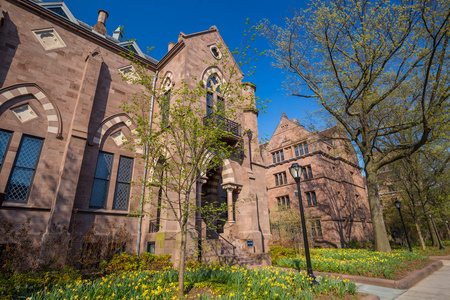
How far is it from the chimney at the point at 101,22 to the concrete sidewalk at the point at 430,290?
2131 centimetres

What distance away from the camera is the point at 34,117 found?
33.4 ft

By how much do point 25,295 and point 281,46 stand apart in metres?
17.2

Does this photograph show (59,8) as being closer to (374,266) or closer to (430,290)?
(374,266)

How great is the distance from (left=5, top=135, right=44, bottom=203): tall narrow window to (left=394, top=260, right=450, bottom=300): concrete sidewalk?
14017 millimetres

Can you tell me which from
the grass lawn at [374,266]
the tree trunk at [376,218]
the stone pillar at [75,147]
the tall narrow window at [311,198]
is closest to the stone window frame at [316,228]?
the tall narrow window at [311,198]

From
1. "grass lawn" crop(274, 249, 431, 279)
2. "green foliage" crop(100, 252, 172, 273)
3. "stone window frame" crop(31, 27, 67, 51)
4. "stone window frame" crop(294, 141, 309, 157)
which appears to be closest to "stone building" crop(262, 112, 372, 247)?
"stone window frame" crop(294, 141, 309, 157)

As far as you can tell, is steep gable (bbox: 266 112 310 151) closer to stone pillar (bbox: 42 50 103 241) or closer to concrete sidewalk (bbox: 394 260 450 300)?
concrete sidewalk (bbox: 394 260 450 300)

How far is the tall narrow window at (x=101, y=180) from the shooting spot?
11.1 m

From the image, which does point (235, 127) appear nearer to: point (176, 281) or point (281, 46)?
point (281, 46)

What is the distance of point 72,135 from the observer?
10.3 meters

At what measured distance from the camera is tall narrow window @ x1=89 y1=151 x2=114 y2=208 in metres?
11.1

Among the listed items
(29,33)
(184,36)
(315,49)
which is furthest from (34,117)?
(315,49)

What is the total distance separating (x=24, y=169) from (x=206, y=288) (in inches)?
368

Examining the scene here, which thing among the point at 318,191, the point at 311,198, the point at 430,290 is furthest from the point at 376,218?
the point at 311,198
